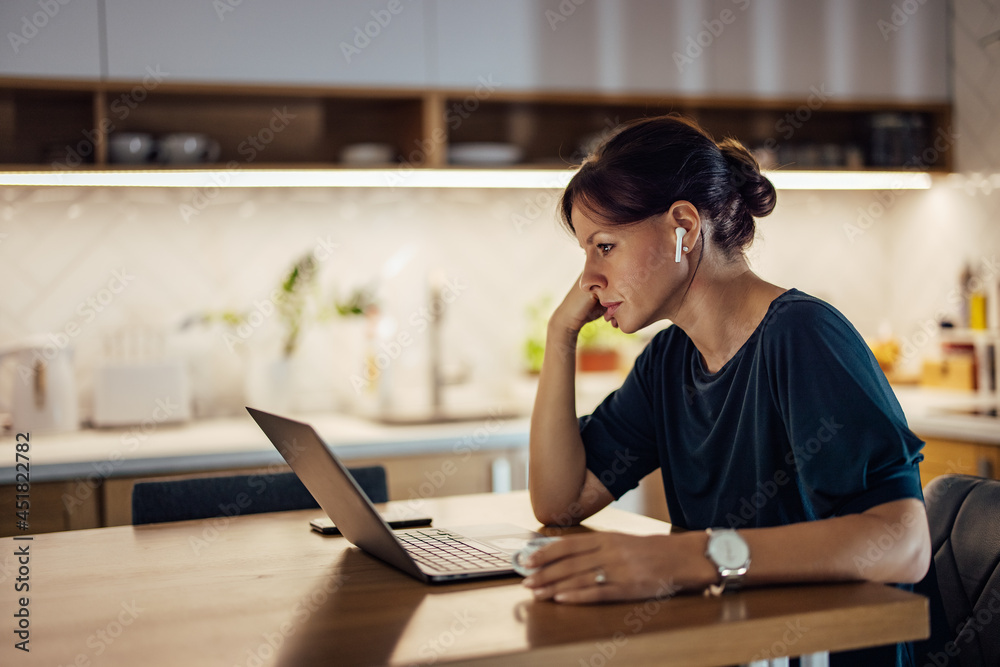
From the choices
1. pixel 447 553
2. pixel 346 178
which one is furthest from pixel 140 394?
pixel 447 553

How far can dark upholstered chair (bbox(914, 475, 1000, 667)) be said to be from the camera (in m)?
1.26

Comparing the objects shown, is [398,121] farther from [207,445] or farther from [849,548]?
[849,548]

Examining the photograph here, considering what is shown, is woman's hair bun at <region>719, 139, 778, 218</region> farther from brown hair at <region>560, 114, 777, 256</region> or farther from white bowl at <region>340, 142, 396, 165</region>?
white bowl at <region>340, 142, 396, 165</region>

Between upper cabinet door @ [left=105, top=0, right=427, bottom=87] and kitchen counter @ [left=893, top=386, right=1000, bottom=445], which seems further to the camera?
upper cabinet door @ [left=105, top=0, right=427, bottom=87]

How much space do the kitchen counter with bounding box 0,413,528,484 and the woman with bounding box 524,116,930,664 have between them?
95 cm

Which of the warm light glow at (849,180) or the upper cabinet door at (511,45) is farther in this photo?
the warm light glow at (849,180)

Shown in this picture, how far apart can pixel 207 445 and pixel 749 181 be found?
1.59 metres

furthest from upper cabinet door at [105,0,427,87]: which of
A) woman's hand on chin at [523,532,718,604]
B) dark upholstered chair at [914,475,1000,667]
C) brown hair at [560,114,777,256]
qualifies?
Result: woman's hand on chin at [523,532,718,604]

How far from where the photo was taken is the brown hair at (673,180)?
1328 millimetres

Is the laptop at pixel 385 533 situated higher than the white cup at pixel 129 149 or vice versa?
the white cup at pixel 129 149

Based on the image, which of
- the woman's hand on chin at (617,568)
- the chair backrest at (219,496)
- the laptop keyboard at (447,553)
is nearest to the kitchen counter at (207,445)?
the chair backrest at (219,496)

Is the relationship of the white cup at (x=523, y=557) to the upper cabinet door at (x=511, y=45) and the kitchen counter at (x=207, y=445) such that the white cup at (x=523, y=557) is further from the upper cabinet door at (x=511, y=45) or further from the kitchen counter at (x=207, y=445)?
the upper cabinet door at (x=511, y=45)

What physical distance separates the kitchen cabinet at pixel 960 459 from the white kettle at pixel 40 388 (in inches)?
89.1

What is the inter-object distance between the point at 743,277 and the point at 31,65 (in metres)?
2.03
